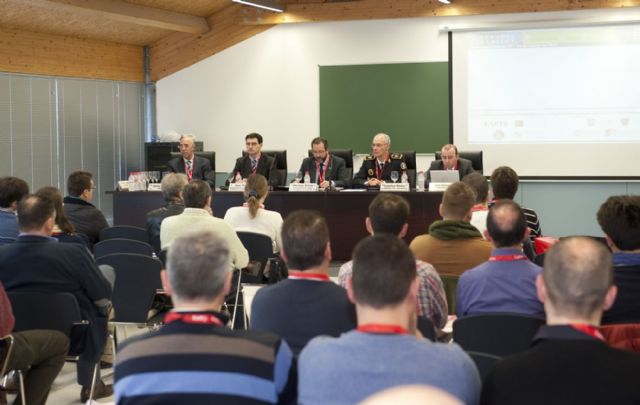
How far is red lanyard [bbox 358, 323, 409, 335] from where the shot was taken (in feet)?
5.90

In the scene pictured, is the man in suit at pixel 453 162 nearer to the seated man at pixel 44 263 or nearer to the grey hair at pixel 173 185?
the grey hair at pixel 173 185

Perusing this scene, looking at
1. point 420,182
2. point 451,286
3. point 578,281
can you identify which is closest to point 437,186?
point 420,182

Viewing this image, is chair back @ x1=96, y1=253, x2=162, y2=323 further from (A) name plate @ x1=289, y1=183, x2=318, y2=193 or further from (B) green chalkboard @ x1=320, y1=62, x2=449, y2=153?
(B) green chalkboard @ x1=320, y1=62, x2=449, y2=153

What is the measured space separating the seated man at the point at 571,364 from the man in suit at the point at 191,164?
702cm

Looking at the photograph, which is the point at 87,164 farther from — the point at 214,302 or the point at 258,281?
the point at 214,302

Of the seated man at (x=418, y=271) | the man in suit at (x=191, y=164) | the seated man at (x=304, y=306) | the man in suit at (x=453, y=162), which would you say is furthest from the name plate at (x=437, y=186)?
the seated man at (x=304, y=306)

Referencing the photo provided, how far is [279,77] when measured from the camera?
440 inches

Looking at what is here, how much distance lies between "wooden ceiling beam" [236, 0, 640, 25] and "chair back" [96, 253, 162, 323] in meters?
7.09

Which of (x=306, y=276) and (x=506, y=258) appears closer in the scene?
(x=306, y=276)

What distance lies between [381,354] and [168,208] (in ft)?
13.6

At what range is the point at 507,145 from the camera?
10.1m

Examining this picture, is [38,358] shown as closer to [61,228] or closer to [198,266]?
[61,228]

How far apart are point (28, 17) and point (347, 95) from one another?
165 inches

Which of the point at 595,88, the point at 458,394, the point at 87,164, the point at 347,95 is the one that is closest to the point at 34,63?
the point at 87,164
